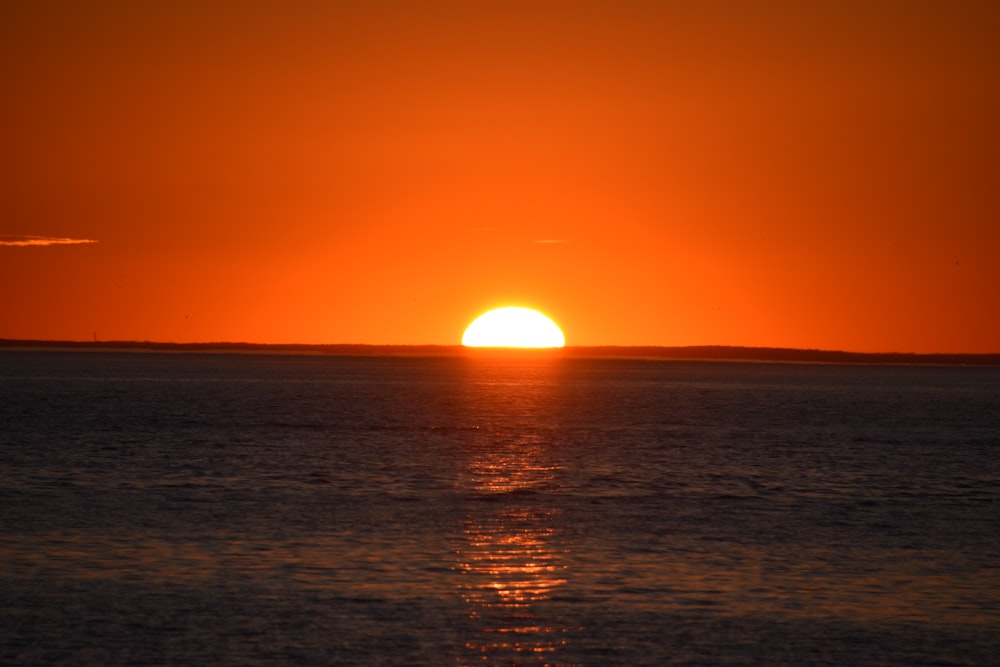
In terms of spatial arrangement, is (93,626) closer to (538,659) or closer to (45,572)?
(45,572)

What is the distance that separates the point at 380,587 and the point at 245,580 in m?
2.81

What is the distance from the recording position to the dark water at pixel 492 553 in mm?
21453

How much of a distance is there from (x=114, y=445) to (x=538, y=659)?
47909mm

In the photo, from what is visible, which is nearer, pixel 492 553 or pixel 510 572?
pixel 510 572

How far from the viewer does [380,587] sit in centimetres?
2559

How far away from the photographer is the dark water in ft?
70.4

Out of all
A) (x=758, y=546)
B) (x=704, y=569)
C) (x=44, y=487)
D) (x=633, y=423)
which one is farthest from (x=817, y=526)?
(x=633, y=423)

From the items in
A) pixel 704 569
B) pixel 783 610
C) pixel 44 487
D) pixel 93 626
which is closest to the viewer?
pixel 93 626

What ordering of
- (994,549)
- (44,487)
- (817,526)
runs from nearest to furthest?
1. (994,549)
2. (817,526)
3. (44,487)

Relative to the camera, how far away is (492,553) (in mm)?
30312

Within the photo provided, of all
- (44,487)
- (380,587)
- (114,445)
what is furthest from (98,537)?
(114,445)

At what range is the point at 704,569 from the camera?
28.3 meters

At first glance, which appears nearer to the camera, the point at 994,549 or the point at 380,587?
the point at 380,587

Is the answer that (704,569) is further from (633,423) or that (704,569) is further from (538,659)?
(633,423)
